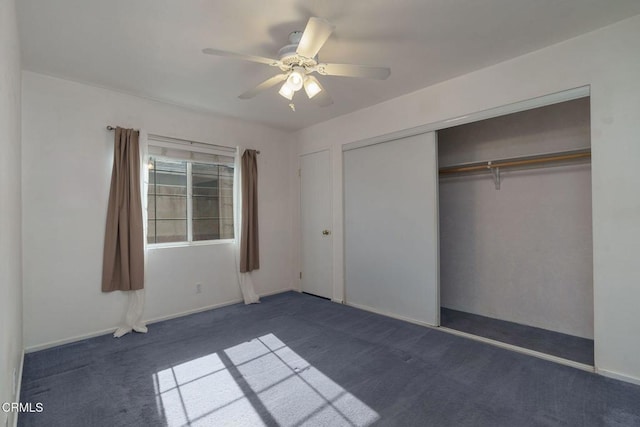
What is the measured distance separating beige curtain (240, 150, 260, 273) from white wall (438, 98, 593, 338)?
8.43 ft

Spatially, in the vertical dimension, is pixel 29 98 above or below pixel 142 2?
below

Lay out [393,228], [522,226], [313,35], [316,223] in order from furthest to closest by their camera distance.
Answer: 1. [316,223]
2. [393,228]
3. [522,226]
4. [313,35]

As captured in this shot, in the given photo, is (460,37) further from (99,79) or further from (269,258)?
(269,258)

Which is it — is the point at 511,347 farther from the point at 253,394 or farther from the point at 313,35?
the point at 313,35

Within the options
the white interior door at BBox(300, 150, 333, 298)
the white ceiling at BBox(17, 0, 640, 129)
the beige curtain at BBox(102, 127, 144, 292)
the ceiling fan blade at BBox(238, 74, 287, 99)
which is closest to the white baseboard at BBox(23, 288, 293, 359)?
the beige curtain at BBox(102, 127, 144, 292)

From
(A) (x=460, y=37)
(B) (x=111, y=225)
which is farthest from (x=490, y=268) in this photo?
(B) (x=111, y=225)

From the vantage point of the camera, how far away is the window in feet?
11.9

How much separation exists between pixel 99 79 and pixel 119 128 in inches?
18.9

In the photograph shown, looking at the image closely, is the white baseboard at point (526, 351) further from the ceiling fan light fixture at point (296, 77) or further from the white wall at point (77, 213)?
the white wall at point (77, 213)

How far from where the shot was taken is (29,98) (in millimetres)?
2770

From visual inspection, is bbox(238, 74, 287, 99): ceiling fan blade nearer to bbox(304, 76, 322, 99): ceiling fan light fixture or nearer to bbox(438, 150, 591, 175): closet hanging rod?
bbox(304, 76, 322, 99): ceiling fan light fixture

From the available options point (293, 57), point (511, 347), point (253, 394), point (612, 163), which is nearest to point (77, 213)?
point (253, 394)

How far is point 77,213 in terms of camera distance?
3008 millimetres

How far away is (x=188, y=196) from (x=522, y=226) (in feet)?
13.1
